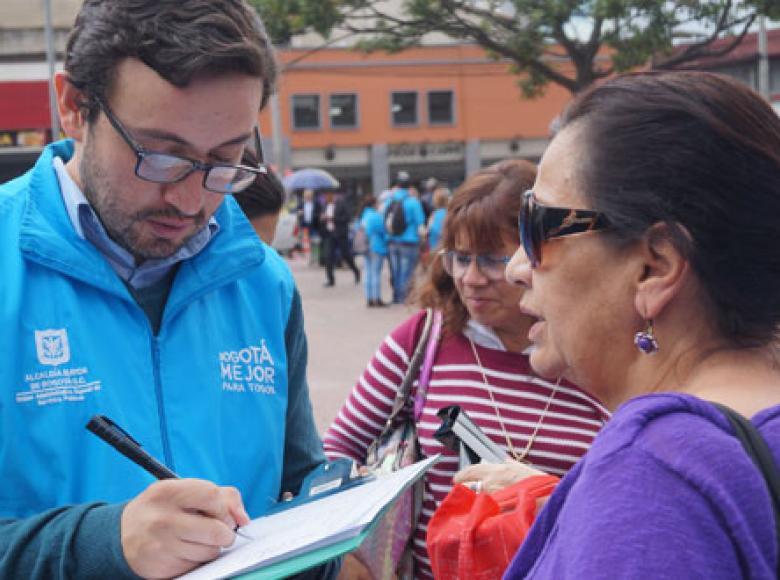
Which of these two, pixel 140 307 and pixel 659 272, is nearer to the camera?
pixel 659 272

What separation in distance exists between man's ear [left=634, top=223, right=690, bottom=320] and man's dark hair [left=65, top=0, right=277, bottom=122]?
889 mm

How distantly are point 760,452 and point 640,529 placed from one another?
18 centimetres

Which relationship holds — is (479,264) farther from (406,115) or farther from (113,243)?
(406,115)

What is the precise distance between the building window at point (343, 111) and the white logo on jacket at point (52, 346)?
3871 cm

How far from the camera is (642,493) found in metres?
1.09

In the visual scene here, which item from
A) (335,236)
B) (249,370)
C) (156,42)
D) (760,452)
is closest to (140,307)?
(249,370)

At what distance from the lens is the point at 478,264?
9.82 feet

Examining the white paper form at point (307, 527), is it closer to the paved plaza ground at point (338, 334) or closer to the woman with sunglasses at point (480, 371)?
the woman with sunglasses at point (480, 371)

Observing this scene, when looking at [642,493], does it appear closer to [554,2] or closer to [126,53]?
[126,53]

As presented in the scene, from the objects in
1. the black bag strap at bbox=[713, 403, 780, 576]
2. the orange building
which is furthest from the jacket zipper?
the orange building

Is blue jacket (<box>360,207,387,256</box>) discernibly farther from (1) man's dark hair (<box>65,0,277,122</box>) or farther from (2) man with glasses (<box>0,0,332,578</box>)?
(1) man's dark hair (<box>65,0,277,122</box>)

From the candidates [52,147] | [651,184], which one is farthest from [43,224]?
[651,184]

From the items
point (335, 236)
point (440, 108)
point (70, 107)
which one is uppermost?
point (70, 107)

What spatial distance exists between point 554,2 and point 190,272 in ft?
41.0
